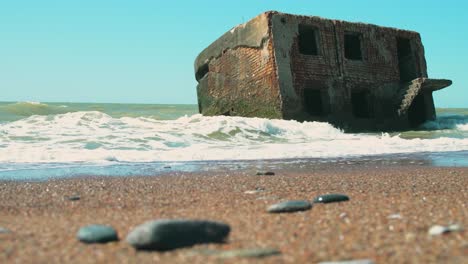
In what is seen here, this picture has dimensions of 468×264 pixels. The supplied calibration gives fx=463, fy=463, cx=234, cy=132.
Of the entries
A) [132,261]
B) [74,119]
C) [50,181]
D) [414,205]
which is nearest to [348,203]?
[414,205]

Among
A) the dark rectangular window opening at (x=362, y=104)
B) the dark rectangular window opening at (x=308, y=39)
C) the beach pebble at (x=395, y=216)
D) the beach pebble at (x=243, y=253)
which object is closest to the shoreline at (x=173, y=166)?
the beach pebble at (x=395, y=216)

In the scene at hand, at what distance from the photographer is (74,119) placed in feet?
37.4

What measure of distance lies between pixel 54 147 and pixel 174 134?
2.67 meters

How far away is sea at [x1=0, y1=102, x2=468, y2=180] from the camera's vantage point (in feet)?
19.5

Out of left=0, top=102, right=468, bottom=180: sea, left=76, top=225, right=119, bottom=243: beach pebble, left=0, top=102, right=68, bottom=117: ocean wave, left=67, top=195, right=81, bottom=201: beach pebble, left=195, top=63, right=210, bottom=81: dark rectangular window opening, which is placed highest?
left=195, top=63, right=210, bottom=81: dark rectangular window opening

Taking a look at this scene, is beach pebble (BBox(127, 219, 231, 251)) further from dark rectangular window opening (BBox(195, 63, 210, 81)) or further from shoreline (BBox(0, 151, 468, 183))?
dark rectangular window opening (BBox(195, 63, 210, 81))

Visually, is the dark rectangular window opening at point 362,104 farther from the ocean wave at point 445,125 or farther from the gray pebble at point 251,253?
the gray pebble at point 251,253

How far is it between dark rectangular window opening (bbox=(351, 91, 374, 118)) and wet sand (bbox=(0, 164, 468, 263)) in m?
10.1

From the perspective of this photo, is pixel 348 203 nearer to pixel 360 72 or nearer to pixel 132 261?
pixel 132 261

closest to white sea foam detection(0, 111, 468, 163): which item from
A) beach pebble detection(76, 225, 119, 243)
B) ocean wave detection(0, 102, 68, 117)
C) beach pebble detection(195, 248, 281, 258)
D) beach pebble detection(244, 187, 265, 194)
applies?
beach pebble detection(244, 187, 265, 194)

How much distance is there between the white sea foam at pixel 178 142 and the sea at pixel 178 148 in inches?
0.5

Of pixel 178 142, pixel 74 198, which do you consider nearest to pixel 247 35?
pixel 178 142

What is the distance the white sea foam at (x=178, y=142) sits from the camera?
7078 mm

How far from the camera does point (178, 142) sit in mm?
8703
